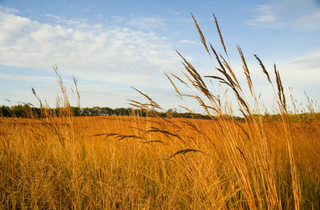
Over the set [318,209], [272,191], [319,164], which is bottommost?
[318,209]

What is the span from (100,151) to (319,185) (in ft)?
9.72

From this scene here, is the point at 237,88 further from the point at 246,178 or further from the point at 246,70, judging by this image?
the point at 246,178

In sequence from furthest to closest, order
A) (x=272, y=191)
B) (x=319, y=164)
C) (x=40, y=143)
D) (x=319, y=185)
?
(x=40, y=143) < (x=319, y=164) < (x=319, y=185) < (x=272, y=191)

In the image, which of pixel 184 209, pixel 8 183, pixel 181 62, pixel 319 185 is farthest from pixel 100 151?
pixel 319 185

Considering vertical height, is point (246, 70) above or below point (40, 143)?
above

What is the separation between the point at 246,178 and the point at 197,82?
1.88ft

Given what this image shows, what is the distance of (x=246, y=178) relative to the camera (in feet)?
3.56

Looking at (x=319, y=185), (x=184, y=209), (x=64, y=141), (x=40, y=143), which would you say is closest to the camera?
(x=184, y=209)

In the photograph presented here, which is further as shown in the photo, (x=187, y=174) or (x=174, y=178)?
(x=174, y=178)

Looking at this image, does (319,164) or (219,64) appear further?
(319,164)

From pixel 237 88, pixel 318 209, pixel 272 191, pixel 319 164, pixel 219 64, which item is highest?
pixel 219 64

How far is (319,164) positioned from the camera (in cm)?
258

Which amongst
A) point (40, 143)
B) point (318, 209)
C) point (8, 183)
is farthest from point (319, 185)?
point (40, 143)

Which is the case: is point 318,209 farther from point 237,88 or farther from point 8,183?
point 8,183
